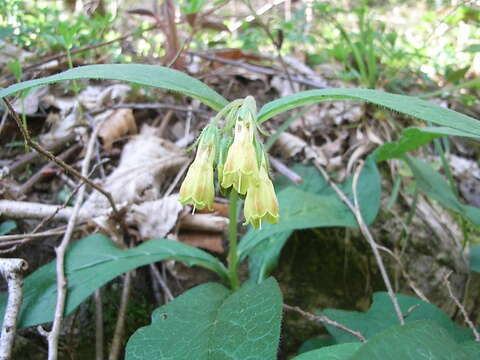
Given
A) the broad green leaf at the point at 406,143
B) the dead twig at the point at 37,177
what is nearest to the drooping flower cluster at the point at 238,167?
the broad green leaf at the point at 406,143

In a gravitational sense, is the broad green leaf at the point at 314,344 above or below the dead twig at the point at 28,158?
below

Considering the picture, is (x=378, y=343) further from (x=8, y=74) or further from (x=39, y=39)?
(x=39, y=39)

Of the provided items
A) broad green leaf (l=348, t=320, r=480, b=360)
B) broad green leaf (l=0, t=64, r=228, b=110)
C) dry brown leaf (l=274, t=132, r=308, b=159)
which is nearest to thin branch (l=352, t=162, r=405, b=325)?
broad green leaf (l=348, t=320, r=480, b=360)

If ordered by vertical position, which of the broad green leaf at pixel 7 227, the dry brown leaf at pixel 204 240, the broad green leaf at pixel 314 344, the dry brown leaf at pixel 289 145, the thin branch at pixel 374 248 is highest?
the broad green leaf at pixel 7 227

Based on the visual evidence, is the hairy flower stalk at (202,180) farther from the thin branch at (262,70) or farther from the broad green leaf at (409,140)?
the thin branch at (262,70)

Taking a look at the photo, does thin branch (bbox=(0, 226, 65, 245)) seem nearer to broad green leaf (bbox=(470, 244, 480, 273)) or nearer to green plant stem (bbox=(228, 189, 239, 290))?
green plant stem (bbox=(228, 189, 239, 290))

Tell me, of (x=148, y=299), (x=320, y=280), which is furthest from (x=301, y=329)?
(x=148, y=299)

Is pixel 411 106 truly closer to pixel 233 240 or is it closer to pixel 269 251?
pixel 233 240
